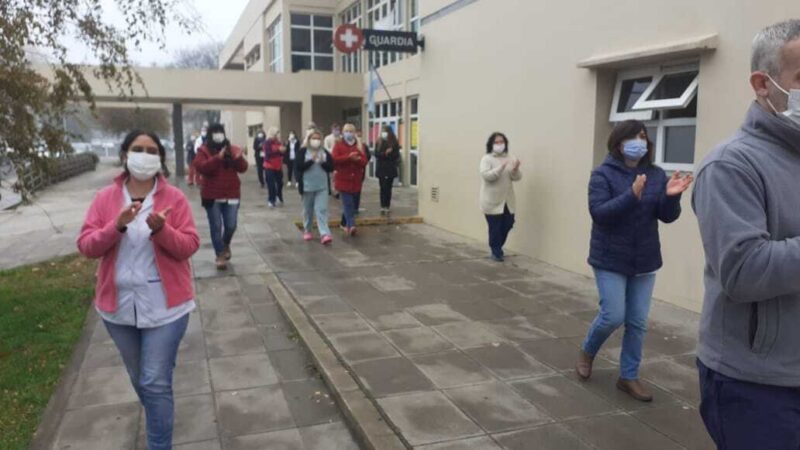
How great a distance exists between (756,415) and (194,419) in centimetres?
324

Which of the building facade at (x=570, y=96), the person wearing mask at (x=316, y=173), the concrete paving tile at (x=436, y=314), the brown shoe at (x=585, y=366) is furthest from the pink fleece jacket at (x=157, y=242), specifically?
the person wearing mask at (x=316, y=173)

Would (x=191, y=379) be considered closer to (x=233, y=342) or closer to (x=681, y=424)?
(x=233, y=342)

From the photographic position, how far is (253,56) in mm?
36844

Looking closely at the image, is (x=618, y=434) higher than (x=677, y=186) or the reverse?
the reverse

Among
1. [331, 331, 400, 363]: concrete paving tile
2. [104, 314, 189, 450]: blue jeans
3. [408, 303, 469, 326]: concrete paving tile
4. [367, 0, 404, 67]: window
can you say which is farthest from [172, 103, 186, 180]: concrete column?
[104, 314, 189, 450]: blue jeans

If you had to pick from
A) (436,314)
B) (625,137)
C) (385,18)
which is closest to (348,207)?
(436,314)

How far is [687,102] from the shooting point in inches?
235

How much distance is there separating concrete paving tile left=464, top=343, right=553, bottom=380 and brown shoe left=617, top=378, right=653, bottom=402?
540 mm

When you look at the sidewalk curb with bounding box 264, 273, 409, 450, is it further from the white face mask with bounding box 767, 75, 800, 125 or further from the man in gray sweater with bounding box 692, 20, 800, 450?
the white face mask with bounding box 767, 75, 800, 125

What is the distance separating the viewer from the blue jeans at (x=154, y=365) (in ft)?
10.5

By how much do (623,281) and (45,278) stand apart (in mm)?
7218

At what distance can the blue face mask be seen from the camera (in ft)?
12.9

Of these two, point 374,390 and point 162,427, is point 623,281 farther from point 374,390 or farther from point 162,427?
point 162,427

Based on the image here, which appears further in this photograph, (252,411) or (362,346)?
(362,346)
